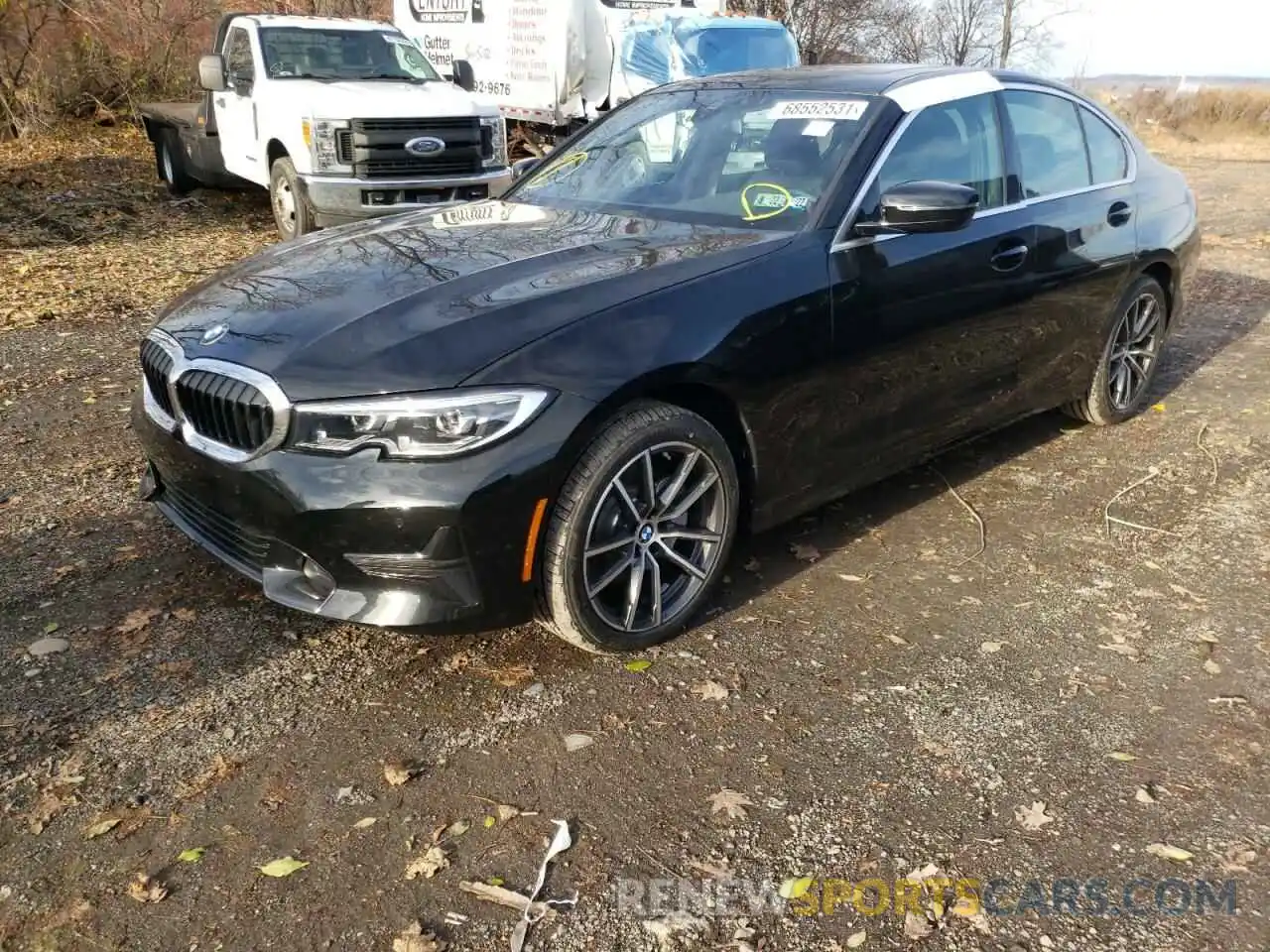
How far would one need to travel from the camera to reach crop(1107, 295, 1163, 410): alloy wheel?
5.41 metres

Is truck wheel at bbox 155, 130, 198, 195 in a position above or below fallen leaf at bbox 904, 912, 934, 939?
above

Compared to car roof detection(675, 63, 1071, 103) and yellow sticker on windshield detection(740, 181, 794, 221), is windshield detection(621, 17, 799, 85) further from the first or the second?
yellow sticker on windshield detection(740, 181, 794, 221)

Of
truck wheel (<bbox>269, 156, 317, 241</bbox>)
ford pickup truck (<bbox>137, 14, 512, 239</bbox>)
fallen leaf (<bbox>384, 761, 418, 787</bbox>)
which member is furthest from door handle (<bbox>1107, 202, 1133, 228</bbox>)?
truck wheel (<bbox>269, 156, 317, 241</bbox>)

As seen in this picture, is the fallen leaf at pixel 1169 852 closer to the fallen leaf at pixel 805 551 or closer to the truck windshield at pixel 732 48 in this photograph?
the fallen leaf at pixel 805 551

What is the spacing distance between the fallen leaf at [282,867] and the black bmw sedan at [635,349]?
69 cm

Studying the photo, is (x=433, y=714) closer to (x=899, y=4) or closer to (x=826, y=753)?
(x=826, y=753)

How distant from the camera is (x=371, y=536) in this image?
2.90 meters

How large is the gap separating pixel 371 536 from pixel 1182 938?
2.20 meters

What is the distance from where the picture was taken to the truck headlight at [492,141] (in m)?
9.95

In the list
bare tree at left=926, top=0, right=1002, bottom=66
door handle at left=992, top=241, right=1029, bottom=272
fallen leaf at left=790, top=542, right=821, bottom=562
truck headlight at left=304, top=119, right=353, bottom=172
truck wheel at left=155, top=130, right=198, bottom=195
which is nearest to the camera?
fallen leaf at left=790, top=542, right=821, bottom=562

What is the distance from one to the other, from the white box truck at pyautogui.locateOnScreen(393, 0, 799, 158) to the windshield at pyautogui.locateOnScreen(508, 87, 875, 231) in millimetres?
8778

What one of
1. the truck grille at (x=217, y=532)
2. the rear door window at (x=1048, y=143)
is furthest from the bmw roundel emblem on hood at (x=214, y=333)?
the rear door window at (x=1048, y=143)

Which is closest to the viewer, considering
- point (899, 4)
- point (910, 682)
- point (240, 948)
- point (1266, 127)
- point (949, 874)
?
point (240, 948)

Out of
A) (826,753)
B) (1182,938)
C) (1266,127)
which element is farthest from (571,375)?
(1266,127)
